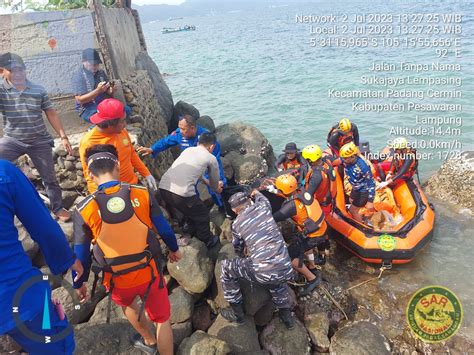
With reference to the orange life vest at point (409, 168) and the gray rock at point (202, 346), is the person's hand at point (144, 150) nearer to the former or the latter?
the gray rock at point (202, 346)

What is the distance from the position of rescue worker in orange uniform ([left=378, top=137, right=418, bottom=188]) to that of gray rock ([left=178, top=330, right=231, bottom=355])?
4936 mm

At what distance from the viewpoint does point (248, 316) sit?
4.55m

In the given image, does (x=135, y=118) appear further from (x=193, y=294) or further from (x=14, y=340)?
(x=14, y=340)

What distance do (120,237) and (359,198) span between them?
4877 mm

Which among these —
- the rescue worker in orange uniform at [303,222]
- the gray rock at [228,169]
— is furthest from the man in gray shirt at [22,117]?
the gray rock at [228,169]

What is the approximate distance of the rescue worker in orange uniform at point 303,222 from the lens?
5.08 meters

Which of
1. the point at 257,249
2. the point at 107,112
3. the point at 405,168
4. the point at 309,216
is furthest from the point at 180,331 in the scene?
the point at 405,168

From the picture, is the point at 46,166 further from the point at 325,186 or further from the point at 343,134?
the point at 343,134

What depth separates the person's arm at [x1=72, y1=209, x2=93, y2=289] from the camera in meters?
3.01

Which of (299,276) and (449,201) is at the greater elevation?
(299,276)

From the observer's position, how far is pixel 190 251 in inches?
189

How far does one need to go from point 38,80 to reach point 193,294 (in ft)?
14.3

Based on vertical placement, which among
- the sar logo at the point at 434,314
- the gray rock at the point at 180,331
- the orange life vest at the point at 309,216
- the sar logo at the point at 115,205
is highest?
the sar logo at the point at 115,205

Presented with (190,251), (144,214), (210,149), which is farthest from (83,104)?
(144,214)
